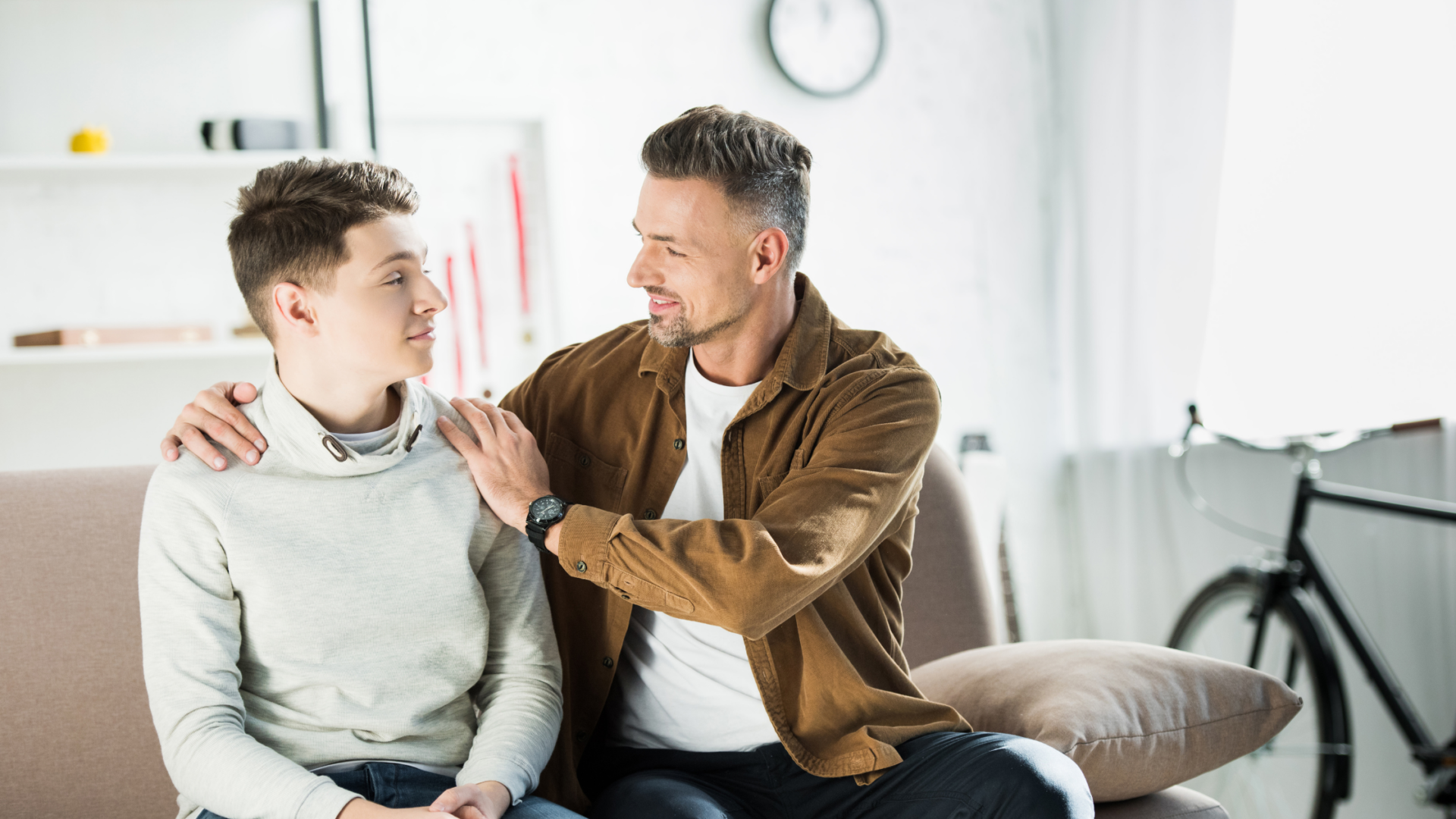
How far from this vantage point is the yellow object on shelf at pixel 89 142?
2691 mm

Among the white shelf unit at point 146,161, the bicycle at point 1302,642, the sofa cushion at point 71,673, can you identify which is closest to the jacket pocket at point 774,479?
the sofa cushion at point 71,673

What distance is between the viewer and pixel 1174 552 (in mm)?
3020

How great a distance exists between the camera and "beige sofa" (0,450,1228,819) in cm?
151

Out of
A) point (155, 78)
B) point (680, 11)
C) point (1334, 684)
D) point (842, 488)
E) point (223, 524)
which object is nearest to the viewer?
point (223, 524)

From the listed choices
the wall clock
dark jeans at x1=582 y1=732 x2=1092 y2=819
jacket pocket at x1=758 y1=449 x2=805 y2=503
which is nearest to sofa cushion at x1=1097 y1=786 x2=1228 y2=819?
dark jeans at x1=582 y1=732 x2=1092 y2=819

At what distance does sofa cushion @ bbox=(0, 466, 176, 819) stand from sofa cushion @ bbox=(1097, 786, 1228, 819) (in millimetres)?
1274

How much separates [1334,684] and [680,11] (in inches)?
95.3

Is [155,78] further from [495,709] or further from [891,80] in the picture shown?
[495,709]

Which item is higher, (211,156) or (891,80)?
(891,80)

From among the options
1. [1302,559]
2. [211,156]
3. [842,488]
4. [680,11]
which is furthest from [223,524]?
[680,11]

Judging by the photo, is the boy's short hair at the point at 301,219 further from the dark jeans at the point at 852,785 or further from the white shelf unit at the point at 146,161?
the white shelf unit at the point at 146,161

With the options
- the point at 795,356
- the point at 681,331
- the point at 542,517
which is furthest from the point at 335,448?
the point at 795,356

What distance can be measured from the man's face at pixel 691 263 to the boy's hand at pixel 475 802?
633 mm

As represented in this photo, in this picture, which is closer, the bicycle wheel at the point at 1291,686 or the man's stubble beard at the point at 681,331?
the man's stubble beard at the point at 681,331
